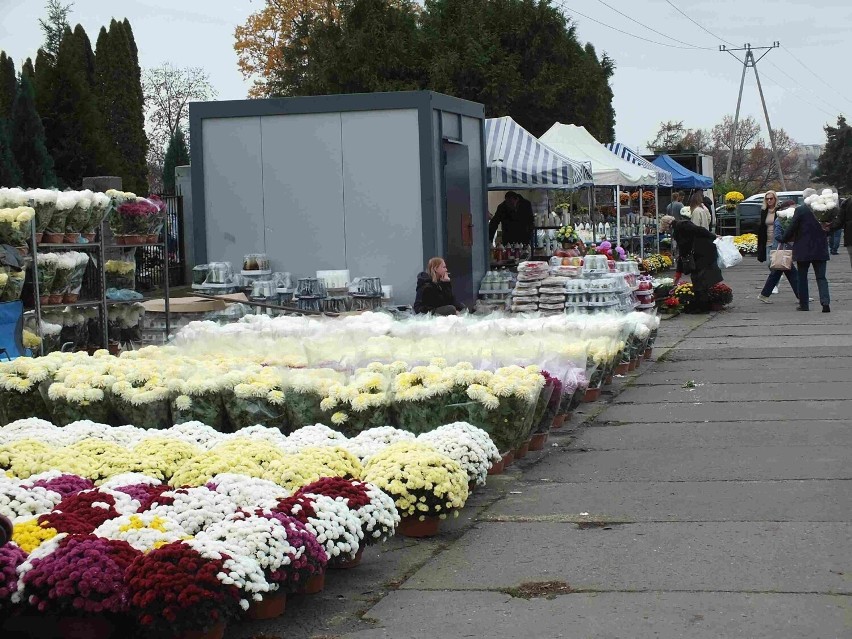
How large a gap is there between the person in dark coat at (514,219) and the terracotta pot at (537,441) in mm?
13369

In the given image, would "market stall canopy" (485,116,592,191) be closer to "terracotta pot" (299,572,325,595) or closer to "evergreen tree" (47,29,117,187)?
"evergreen tree" (47,29,117,187)

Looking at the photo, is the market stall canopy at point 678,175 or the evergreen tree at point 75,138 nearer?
the evergreen tree at point 75,138

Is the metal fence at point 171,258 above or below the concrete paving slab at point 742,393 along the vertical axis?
above

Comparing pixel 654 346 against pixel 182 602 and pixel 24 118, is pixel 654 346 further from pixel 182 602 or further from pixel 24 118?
pixel 24 118

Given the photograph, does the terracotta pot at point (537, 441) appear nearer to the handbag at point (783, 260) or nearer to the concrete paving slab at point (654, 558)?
the concrete paving slab at point (654, 558)

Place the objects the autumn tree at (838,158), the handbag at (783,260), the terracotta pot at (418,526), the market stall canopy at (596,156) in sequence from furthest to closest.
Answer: the autumn tree at (838,158), the market stall canopy at (596,156), the handbag at (783,260), the terracotta pot at (418,526)

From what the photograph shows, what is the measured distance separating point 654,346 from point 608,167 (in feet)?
33.7

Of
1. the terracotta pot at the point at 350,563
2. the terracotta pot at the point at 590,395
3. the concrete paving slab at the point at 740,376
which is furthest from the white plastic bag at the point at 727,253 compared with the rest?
the terracotta pot at the point at 350,563

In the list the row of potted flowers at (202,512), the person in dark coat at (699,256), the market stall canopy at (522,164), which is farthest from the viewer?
the market stall canopy at (522,164)

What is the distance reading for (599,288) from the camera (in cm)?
1620

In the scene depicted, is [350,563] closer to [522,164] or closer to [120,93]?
[522,164]

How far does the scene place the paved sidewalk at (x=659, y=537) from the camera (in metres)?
4.97

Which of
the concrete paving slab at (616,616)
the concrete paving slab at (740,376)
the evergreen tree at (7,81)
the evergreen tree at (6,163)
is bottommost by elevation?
the concrete paving slab at (616,616)

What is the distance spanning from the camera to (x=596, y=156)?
25844 mm
